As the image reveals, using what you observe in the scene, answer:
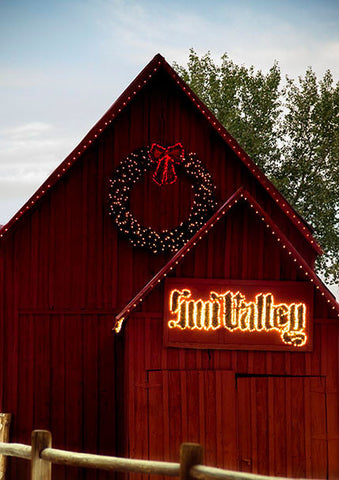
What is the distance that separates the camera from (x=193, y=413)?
39.1ft

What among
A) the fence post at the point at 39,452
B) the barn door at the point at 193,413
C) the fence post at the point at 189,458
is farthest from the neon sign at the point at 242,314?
the fence post at the point at 189,458

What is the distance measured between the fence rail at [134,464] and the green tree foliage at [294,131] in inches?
964

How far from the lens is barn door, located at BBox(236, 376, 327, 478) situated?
465 inches

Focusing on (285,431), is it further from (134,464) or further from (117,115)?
Result: (117,115)

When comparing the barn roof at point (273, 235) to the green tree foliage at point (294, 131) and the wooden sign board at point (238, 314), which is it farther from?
the green tree foliage at point (294, 131)

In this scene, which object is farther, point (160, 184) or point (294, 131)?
point (294, 131)

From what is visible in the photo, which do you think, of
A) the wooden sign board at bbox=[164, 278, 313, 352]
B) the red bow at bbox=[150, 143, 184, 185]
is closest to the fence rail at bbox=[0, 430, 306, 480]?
the wooden sign board at bbox=[164, 278, 313, 352]

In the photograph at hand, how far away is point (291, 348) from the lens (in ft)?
39.3

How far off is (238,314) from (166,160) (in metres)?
4.43

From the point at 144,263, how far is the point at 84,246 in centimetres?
144

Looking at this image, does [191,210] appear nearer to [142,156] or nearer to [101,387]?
[142,156]

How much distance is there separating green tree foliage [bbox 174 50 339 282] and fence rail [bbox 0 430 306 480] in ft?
80.3

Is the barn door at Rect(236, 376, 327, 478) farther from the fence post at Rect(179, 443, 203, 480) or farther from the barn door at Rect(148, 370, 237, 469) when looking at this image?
the fence post at Rect(179, 443, 203, 480)

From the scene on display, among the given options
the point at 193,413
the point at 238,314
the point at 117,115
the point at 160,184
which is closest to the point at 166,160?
the point at 160,184
